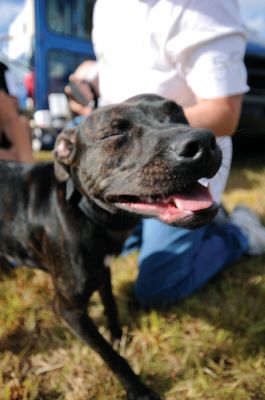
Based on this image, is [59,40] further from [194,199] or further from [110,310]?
[194,199]

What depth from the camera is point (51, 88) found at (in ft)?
19.2

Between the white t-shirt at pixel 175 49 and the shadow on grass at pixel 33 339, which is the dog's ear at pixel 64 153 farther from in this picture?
the shadow on grass at pixel 33 339

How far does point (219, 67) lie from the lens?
2447 mm

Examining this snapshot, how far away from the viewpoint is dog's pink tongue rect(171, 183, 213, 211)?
1.65 meters

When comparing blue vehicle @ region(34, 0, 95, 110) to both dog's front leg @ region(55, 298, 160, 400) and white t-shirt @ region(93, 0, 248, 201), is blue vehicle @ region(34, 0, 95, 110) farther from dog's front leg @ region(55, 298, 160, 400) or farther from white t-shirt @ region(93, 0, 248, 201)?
dog's front leg @ region(55, 298, 160, 400)

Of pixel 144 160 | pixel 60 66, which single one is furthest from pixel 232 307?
pixel 60 66

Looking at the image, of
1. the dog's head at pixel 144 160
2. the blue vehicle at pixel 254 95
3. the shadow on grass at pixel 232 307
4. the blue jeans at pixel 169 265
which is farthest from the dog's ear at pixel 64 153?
the blue vehicle at pixel 254 95

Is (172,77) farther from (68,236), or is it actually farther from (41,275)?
(41,275)

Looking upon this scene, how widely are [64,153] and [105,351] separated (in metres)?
1.08

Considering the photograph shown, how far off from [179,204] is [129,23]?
1549mm

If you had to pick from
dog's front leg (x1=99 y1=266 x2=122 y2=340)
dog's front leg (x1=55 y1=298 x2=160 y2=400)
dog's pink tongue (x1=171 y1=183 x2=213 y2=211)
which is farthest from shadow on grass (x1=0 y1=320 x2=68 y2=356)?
dog's pink tongue (x1=171 y1=183 x2=213 y2=211)

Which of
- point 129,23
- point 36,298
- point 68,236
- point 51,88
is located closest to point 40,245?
point 68,236

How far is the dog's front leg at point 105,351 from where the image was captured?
6.81 feet

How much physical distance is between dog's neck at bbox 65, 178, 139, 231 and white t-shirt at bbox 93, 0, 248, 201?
676mm
